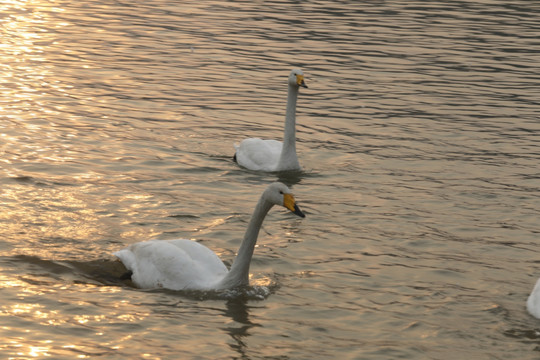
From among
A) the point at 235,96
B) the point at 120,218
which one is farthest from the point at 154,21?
the point at 120,218

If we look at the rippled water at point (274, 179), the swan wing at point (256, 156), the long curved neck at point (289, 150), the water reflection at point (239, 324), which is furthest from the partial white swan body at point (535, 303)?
the swan wing at point (256, 156)

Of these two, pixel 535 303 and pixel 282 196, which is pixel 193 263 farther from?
pixel 535 303

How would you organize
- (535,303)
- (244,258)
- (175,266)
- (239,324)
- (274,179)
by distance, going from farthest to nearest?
1. (274,179)
2. (175,266)
3. (244,258)
4. (535,303)
5. (239,324)

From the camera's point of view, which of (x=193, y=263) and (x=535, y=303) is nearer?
(x=535, y=303)

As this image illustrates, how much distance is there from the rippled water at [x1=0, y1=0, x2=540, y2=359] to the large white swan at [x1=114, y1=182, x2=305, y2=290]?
0.18 m

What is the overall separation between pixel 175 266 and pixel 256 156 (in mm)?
5992

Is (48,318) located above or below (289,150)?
below

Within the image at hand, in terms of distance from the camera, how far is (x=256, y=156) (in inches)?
667

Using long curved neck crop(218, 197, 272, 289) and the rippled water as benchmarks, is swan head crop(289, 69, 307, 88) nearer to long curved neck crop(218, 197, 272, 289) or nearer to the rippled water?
the rippled water

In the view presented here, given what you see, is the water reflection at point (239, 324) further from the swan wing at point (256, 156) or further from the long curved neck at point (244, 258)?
the swan wing at point (256, 156)

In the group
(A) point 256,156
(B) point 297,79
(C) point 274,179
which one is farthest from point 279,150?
(B) point 297,79

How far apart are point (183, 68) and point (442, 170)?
9.38 metres

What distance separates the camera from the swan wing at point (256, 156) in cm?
1694

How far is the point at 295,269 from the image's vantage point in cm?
1225
